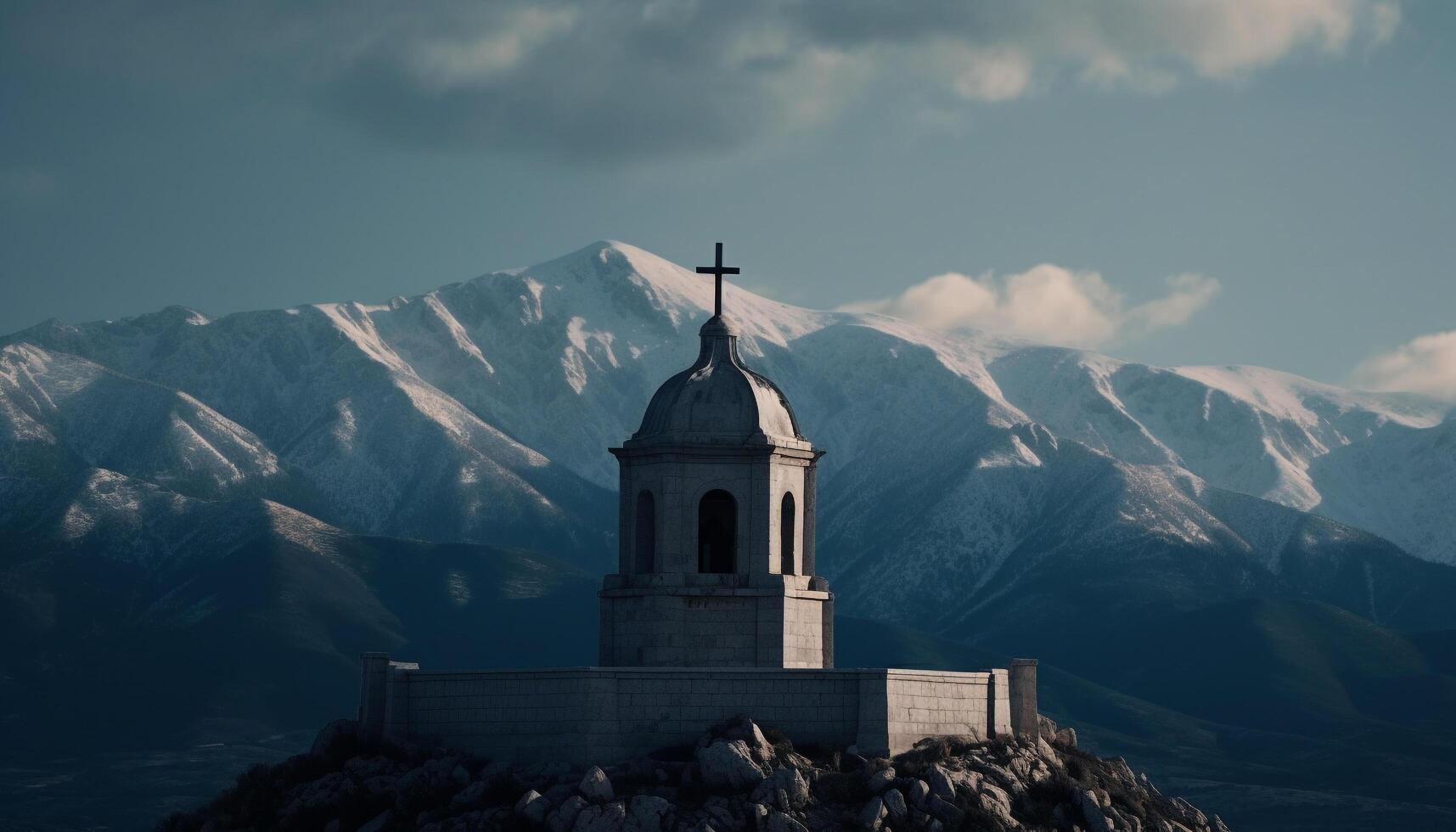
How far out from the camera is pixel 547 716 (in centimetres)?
7381

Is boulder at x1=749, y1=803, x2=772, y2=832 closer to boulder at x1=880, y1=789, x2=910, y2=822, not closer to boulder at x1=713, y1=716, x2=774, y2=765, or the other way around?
boulder at x1=713, y1=716, x2=774, y2=765

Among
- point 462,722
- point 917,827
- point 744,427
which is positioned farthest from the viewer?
point 744,427

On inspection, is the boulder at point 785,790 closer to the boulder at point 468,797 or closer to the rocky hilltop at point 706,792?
the rocky hilltop at point 706,792

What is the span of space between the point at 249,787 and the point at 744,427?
17658mm

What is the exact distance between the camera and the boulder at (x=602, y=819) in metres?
68.4

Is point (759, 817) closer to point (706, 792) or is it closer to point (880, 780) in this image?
point (706, 792)

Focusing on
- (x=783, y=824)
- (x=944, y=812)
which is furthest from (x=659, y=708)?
(x=944, y=812)

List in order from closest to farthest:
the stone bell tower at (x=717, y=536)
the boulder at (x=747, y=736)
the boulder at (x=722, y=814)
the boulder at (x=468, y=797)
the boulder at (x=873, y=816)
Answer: the boulder at (x=722, y=814) → the boulder at (x=873, y=816) → the boulder at (x=468, y=797) → the boulder at (x=747, y=736) → the stone bell tower at (x=717, y=536)

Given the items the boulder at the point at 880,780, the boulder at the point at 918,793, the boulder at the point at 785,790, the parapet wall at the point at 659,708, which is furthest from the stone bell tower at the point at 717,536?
the boulder at the point at 918,793

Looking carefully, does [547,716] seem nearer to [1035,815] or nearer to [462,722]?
[462,722]

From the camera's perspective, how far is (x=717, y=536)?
82562mm

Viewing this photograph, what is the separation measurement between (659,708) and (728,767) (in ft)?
12.4

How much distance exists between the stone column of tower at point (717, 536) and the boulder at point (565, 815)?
9774mm

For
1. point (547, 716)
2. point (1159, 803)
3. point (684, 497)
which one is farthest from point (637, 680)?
point (1159, 803)
